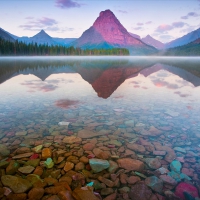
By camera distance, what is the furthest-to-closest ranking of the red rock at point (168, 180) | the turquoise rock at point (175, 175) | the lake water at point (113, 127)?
the lake water at point (113, 127) < the turquoise rock at point (175, 175) < the red rock at point (168, 180)

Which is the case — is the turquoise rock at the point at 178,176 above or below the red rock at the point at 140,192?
above

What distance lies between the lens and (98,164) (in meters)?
5.85

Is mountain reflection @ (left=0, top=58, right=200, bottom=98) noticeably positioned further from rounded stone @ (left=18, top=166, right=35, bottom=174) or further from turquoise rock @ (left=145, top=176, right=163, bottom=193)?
turquoise rock @ (left=145, top=176, right=163, bottom=193)

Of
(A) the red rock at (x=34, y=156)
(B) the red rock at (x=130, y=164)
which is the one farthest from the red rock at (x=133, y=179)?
(A) the red rock at (x=34, y=156)

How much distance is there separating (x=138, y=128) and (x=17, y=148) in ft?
17.5

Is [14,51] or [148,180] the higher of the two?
[14,51]

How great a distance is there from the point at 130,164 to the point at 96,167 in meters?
1.13

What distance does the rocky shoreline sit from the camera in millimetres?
→ 4773

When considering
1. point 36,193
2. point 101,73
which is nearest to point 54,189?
point 36,193

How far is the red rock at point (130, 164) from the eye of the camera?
5.85 metres

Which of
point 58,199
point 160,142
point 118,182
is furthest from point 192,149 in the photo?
point 58,199

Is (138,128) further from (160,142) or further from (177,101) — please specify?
(177,101)

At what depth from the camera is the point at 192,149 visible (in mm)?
7016

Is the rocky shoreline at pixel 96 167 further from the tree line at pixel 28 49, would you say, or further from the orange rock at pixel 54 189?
the tree line at pixel 28 49
